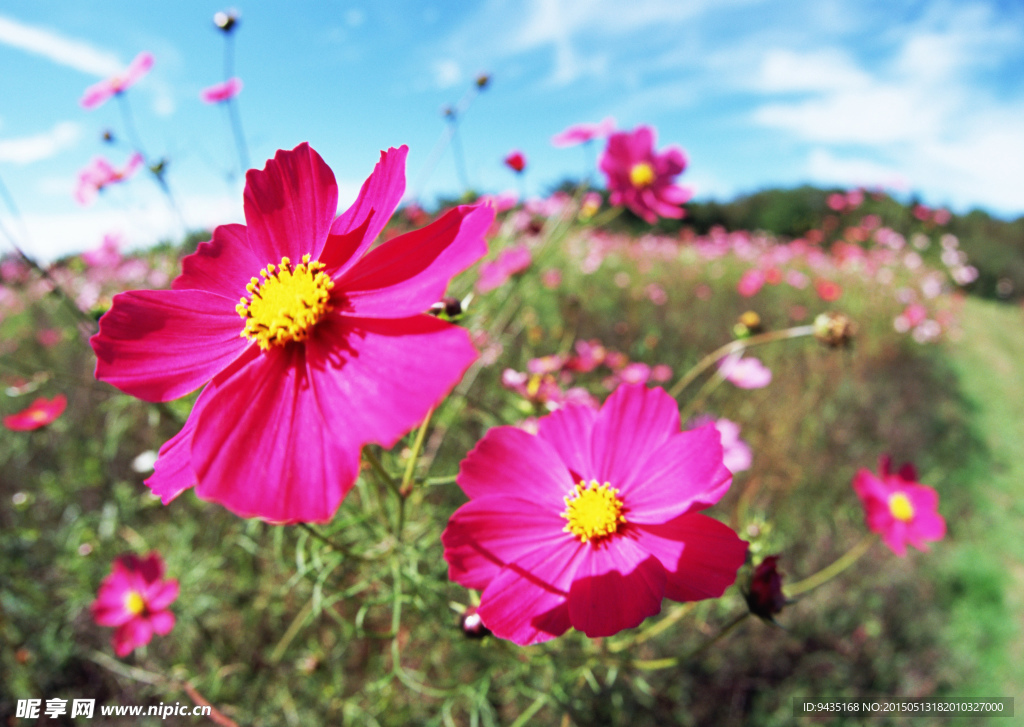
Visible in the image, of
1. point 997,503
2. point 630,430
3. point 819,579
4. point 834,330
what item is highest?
point 630,430

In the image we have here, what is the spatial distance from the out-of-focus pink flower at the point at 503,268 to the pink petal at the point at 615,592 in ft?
2.68

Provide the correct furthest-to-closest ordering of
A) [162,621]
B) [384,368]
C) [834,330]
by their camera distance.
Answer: [162,621]
[834,330]
[384,368]

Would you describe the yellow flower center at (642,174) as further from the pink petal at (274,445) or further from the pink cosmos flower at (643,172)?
the pink petal at (274,445)

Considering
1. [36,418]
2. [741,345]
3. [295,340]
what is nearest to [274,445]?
[295,340]

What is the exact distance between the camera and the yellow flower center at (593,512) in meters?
0.47

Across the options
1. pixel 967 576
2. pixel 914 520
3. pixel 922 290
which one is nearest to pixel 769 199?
pixel 922 290

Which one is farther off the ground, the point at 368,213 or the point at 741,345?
the point at 368,213

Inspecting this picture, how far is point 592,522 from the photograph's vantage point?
47 centimetres

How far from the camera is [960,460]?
9.25 feet

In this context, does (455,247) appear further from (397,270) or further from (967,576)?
(967,576)

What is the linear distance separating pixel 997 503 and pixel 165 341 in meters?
3.57

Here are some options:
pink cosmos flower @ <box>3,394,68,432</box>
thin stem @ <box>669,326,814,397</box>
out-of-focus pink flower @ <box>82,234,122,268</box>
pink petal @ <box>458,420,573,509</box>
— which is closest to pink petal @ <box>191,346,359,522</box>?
pink petal @ <box>458,420,573,509</box>

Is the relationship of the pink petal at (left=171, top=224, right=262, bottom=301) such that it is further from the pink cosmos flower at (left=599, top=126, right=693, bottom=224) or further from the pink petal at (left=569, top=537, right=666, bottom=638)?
the pink cosmos flower at (left=599, top=126, right=693, bottom=224)

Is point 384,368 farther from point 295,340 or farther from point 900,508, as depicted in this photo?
point 900,508
